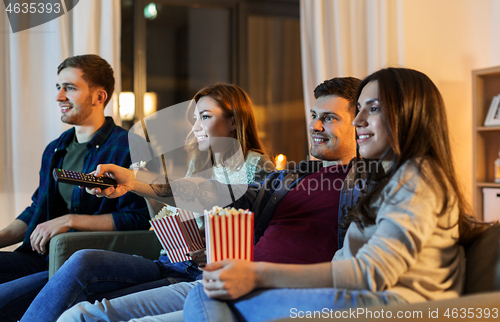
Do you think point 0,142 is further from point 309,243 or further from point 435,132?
point 435,132

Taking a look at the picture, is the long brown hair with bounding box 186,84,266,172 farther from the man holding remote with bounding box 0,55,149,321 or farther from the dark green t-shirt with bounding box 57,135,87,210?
the dark green t-shirt with bounding box 57,135,87,210

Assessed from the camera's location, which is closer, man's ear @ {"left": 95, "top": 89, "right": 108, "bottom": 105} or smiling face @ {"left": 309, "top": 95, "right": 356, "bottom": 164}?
smiling face @ {"left": 309, "top": 95, "right": 356, "bottom": 164}

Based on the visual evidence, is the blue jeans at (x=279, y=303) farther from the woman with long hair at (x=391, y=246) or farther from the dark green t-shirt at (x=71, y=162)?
the dark green t-shirt at (x=71, y=162)

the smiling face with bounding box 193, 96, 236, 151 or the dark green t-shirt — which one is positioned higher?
the smiling face with bounding box 193, 96, 236, 151

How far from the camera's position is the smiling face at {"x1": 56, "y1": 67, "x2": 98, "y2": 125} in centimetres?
192

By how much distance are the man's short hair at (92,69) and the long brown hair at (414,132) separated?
4.89 feet

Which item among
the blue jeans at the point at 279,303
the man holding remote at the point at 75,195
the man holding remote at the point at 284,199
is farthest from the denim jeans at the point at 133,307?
the man holding remote at the point at 75,195

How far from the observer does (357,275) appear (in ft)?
2.56

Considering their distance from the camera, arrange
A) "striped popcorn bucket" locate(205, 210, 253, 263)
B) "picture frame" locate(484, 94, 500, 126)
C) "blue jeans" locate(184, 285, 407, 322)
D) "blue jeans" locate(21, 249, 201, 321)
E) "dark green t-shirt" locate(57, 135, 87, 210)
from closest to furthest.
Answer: "blue jeans" locate(184, 285, 407, 322), "striped popcorn bucket" locate(205, 210, 253, 263), "blue jeans" locate(21, 249, 201, 321), "dark green t-shirt" locate(57, 135, 87, 210), "picture frame" locate(484, 94, 500, 126)

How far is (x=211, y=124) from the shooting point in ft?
5.47

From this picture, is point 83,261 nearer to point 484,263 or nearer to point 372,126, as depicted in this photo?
point 372,126

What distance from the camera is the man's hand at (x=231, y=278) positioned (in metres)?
0.82

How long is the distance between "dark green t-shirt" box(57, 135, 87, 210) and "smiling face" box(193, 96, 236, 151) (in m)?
0.60

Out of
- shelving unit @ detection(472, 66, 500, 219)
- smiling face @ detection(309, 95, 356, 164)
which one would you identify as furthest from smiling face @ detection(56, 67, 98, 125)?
shelving unit @ detection(472, 66, 500, 219)
